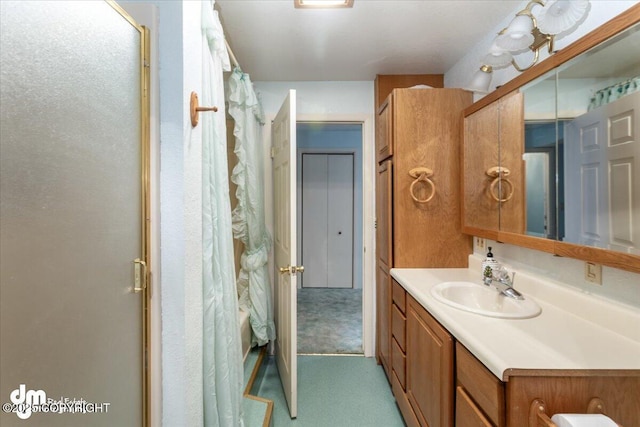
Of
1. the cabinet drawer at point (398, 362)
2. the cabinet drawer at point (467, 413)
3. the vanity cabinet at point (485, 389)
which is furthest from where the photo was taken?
the cabinet drawer at point (398, 362)

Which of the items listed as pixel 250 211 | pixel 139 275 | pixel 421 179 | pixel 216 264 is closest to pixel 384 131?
pixel 421 179

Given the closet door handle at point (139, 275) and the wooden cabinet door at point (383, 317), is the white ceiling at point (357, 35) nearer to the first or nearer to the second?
the closet door handle at point (139, 275)

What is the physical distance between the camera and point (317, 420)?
1.72m

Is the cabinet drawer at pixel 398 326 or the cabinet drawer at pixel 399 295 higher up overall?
the cabinet drawer at pixel 399 295

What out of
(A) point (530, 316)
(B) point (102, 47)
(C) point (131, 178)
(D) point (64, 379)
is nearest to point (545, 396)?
(A) point (530, 316)

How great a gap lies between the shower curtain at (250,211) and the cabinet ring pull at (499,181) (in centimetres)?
150

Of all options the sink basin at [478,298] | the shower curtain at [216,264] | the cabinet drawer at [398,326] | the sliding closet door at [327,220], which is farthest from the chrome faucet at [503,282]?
the sliding closet door at [327,220]

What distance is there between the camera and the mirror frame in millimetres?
886

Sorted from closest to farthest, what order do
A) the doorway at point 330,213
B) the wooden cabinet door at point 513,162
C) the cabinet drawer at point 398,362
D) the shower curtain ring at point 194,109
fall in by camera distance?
the shower curtain ring at point 194,109
the wooden cabinet door at point 513,162
the cabinet drawer at point 398,362
the doorway at point 330,213

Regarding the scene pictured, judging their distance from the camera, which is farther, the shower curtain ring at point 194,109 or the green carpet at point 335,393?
the green carpet at point 335,393

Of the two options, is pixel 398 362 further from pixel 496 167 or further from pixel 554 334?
pixel 496 167

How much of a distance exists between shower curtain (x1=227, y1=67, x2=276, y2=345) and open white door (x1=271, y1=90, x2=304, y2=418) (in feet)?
0.39

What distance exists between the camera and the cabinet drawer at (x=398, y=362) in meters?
1.66
